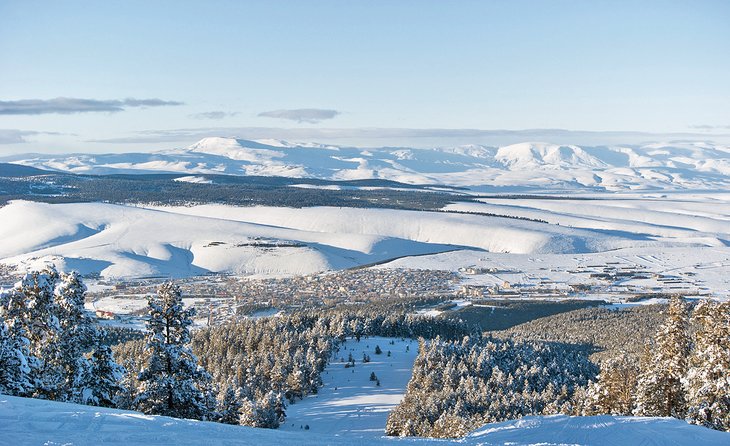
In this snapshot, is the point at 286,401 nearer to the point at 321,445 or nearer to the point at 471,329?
the point at 321,445

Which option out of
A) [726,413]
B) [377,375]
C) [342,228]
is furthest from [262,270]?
[726,413]

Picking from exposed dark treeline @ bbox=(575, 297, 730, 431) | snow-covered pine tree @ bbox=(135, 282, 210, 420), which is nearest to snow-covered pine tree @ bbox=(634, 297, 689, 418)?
exposed dark treeline @ bbox=(575, 297, 730, 431)

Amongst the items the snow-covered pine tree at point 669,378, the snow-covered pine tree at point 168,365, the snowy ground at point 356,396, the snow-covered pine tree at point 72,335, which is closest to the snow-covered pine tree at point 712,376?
the snow-covered pine tree at point 669,378

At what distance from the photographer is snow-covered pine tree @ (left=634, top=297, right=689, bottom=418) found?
2595cm

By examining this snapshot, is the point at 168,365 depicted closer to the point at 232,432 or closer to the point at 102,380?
the point at 102,380

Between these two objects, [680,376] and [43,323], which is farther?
[680,376]

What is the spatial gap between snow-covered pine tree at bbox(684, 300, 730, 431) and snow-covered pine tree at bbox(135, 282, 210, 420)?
16.0 metres

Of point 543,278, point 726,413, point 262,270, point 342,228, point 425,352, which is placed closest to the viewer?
point 726,413

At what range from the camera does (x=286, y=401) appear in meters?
49.7

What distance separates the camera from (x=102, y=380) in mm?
25953

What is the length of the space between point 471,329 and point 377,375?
29176mm

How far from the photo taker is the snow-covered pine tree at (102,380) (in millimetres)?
25609

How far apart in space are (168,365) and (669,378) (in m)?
17.1

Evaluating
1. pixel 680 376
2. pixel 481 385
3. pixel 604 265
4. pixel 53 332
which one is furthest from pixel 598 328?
pixel 53 332
